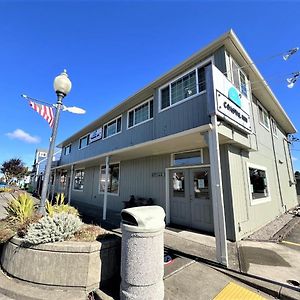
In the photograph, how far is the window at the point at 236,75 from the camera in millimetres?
6197

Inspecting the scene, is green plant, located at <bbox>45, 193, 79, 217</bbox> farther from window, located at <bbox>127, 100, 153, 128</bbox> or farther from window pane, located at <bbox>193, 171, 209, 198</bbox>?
window, located at <bbox>127, 100, 153, 128</bbox>

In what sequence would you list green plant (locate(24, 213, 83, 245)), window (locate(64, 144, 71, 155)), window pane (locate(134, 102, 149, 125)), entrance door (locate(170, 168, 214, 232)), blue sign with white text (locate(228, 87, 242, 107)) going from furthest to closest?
1. window (locate(64, 144, 71, 155))
2. window pane (locate(134, 102, 149, 125))
3. entrance door (locate(170, 168, 214, 232))
4. blue sign with white text (locate(228, 87, 242, 107))
5. green plant (locate(24, 213, 83, 245))

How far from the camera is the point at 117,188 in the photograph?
10922 mm

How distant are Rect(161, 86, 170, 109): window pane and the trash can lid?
5849 mm

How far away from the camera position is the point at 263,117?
9750 mm

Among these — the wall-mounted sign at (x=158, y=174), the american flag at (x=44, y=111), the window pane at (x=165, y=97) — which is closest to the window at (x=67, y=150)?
the wall-mounted sign at (x=158, y=174)

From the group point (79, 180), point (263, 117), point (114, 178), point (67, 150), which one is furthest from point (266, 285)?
point (67, 150)

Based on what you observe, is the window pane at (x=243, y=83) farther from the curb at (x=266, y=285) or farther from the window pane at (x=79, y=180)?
the window pane at (x=79, y=180)

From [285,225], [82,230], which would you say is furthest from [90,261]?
[285,225]

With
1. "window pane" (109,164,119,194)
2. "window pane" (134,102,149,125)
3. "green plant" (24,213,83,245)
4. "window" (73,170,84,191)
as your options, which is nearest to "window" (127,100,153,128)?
"window pane" (134,102,149,125)

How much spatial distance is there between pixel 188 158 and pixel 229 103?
2.68 metres

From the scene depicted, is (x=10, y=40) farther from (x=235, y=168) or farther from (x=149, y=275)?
(x=235, y=168)

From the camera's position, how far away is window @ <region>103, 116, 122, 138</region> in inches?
462

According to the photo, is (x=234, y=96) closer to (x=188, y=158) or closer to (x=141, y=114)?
(x=188, y=158)
